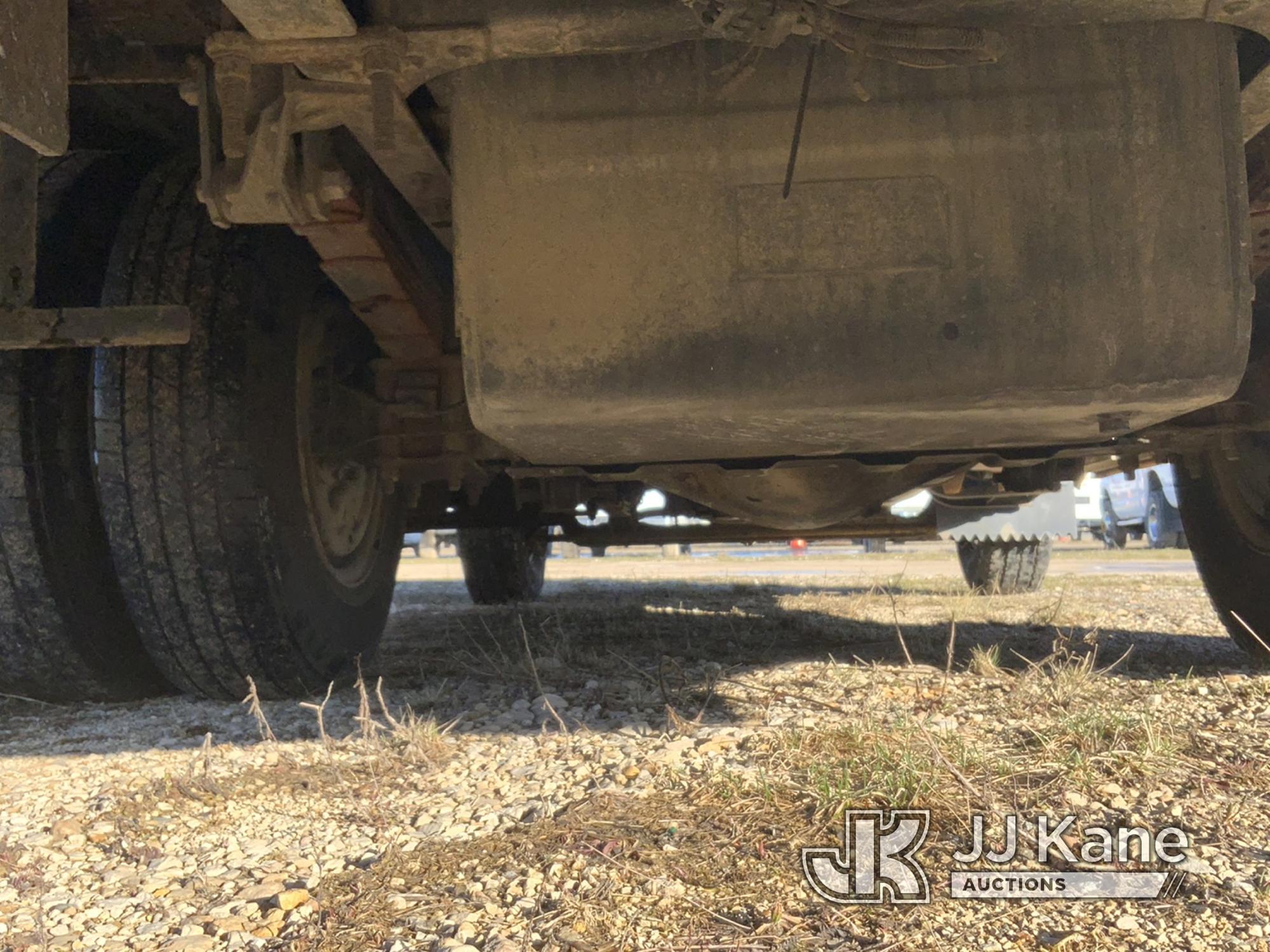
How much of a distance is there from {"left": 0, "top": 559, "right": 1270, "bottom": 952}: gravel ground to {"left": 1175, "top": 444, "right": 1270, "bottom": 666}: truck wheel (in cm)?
17

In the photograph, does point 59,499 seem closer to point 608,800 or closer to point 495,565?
point 608,800

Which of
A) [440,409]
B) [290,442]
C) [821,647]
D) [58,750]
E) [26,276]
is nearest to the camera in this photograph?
[26,276]

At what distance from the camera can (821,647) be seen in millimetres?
3027

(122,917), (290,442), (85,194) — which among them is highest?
(85,194)

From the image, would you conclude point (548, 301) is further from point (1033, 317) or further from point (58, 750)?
point (58, 750)

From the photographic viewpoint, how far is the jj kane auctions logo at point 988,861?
3.74 ft

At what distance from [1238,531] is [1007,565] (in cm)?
368

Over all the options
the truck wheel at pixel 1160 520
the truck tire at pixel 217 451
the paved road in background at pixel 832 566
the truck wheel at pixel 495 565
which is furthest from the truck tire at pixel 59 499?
the truck wheel at pixel 1160 520

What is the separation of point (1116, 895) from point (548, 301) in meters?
1.12

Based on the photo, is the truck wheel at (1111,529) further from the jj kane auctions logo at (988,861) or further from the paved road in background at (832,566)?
the jj kane auctions logo at (988,861)

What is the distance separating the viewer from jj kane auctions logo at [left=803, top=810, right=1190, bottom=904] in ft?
3.74

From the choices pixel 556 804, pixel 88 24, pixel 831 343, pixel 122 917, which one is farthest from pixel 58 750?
pixel 831 343

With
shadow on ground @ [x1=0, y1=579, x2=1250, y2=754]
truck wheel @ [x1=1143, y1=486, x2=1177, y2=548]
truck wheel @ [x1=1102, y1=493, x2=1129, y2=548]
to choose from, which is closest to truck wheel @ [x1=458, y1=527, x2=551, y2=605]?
shadow on ground @ [x1=0, y1=579, x2=1250, y2=754]

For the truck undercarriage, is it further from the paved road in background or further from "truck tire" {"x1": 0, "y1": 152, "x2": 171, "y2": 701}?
the paved road in background
